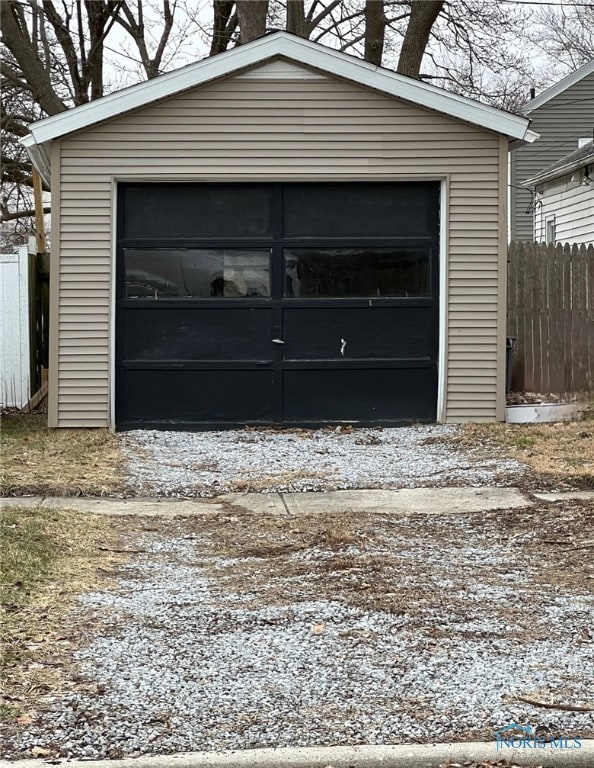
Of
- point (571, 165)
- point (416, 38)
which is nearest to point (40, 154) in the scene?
point (571, 165)

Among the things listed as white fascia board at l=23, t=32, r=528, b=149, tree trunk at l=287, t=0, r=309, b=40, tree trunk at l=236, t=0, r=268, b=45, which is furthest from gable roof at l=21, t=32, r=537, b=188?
tree trunk at l=287, t=0, r=309, b=40

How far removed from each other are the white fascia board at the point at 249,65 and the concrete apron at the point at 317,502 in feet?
14.5

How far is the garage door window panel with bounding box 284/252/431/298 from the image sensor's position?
37.2ft

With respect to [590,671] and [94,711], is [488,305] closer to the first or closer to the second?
[590,671]

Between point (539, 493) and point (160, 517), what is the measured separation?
2800 mm

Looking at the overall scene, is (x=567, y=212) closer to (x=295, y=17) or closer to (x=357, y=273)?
(x=295, y=17)

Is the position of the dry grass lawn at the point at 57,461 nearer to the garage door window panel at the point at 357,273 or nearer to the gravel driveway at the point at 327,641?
the gravel driveway at the point at 327,641

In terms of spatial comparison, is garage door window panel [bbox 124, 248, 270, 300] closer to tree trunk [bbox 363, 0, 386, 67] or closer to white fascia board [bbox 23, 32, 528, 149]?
white fascia board [bbox 23, 32, 528, 149]

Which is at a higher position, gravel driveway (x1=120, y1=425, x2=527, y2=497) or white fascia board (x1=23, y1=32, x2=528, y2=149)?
white fascia board (x1=23, y1=32, x2=528, y2=149)

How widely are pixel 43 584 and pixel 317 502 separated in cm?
288

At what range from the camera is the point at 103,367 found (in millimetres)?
11227

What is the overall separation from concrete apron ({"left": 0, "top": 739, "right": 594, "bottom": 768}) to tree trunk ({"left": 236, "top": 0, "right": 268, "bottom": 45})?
17.3 m

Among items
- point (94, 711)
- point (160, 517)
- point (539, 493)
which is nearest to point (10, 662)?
point (94, 711)

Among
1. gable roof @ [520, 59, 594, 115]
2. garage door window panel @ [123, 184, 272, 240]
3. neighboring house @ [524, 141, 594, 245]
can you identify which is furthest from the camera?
gable roof @ [520, 59, 594, 115]
